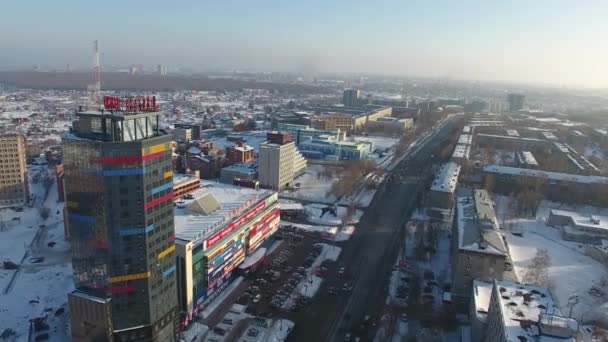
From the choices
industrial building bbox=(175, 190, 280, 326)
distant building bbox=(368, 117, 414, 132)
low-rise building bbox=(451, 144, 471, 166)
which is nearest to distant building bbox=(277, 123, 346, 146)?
low-rise building bbox=(451, 144, 471, 166)

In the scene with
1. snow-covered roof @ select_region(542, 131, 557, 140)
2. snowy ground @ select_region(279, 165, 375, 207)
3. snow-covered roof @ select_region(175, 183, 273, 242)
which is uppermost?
snow-covered roof @ select_region(542, 131, 557, 140)

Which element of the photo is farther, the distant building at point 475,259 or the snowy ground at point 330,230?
the snowy ground at point 330,230

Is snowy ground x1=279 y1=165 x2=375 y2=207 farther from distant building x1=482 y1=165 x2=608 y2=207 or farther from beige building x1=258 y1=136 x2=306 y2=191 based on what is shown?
distant building x1=482 y1=165 x2=608 y2=207

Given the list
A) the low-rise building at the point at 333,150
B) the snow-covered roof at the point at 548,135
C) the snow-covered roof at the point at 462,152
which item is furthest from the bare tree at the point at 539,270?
the snow-covered roof at the point at 548,135

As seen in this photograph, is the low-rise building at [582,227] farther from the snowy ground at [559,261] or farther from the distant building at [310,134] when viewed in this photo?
the distant building at [310,134]

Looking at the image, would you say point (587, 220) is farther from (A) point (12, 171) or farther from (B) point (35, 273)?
(A) point (12, 171)

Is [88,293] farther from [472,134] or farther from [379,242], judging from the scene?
[472,134]

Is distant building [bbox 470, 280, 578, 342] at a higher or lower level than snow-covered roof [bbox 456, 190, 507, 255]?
lower

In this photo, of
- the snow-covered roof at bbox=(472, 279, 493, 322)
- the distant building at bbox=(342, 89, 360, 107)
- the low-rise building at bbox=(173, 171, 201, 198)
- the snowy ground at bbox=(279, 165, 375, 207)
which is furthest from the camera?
the distant building at bbox=(342, 89, 360, 107)
